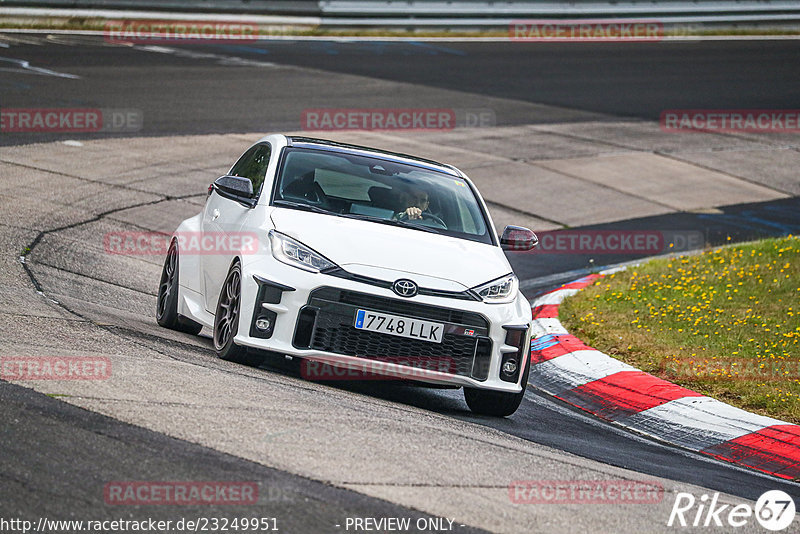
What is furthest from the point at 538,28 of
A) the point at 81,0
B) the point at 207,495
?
the point at 207,495

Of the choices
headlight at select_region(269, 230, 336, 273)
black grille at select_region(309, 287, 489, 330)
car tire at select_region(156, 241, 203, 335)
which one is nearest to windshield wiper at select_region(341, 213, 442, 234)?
headlight at select_region(269, 230, 336, 273)

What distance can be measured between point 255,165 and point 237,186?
77 cm

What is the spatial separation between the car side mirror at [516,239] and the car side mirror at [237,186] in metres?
1.80

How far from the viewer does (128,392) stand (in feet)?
19.4

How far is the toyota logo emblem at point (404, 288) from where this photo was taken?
6953 millimetres

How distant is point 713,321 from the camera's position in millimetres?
10406

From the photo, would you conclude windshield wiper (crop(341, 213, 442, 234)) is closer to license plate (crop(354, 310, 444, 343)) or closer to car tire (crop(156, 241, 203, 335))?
license plate (crop(354, 310, 444, 343))

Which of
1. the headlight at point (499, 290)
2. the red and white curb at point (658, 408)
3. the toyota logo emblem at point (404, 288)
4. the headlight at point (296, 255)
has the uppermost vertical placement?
the headlight at point (296, 255)

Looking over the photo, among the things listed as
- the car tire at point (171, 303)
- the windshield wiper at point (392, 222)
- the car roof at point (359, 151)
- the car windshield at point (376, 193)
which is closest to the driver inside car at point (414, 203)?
the car windshield at point (376, 193)

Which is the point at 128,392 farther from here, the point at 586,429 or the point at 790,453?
the point at 790,453

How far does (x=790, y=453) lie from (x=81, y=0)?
2247cm

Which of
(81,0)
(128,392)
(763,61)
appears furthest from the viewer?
(763,61)

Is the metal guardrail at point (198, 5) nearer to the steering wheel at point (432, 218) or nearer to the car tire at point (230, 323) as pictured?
the steering wheel at point (432, 218)

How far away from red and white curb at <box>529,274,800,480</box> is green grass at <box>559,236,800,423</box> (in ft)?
0.72
